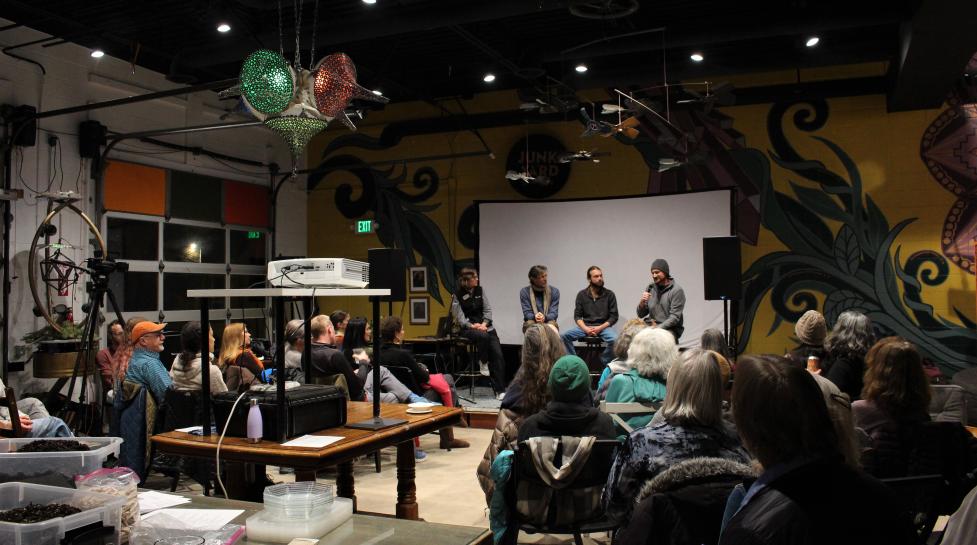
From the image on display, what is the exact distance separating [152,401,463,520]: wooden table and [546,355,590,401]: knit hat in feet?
2.39

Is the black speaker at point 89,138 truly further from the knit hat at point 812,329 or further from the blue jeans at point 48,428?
the knit hat at point 812,329

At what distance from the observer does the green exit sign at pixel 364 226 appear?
11617mm

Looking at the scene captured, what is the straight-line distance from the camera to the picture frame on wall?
1138cm

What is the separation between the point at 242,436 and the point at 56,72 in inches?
278

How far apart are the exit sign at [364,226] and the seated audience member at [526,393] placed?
7795 millimetres

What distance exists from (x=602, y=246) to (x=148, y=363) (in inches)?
255

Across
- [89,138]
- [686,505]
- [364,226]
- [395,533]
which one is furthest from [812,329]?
[89,138]

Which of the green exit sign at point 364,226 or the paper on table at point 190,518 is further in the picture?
the green exit sign at point 364,226

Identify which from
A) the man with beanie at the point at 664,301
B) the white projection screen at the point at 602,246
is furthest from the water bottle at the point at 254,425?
the white projection screen at the point at 602,246

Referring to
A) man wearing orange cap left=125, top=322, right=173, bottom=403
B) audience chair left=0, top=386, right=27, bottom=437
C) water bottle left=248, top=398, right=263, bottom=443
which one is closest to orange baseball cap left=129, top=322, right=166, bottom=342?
man wearing orange cap left=125, top=322, right=173, bottom=403

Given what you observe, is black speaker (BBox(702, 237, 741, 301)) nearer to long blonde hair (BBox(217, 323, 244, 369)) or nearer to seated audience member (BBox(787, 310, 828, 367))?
seated audience member (BBox(787, 310, 828, 367))

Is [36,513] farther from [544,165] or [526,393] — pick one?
[544,165]

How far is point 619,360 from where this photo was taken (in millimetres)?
5012

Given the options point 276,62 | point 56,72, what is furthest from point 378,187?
point 276,62
